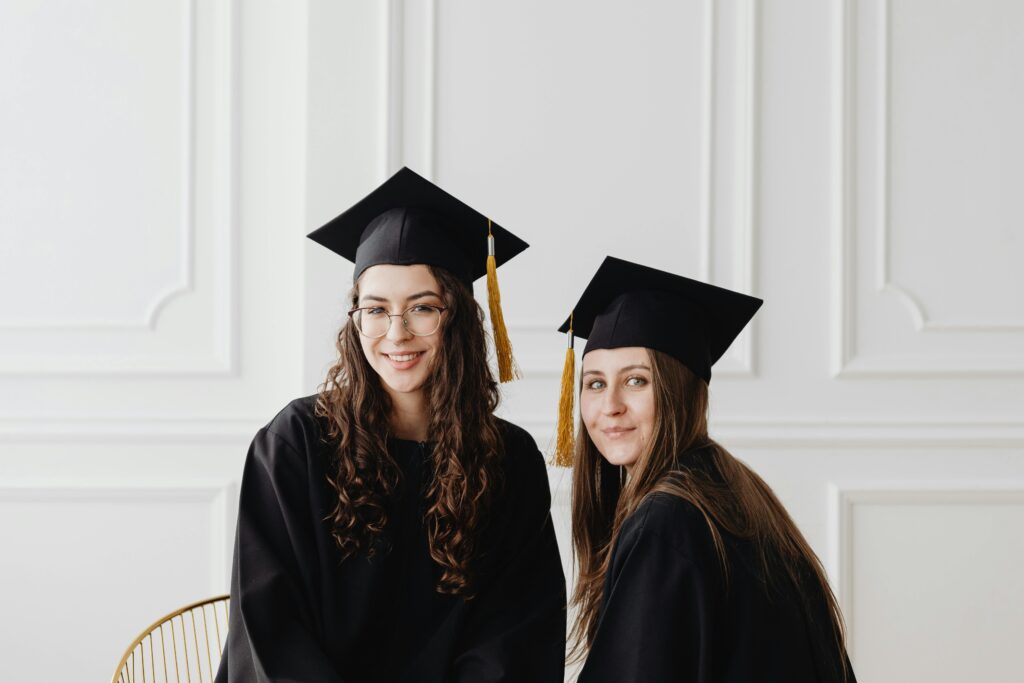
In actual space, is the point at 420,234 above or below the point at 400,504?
above

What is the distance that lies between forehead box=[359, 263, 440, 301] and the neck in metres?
0.28

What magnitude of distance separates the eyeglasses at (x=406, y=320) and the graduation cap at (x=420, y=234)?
0.35 ft

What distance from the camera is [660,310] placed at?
196cm

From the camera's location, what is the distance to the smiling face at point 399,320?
6.64 ft

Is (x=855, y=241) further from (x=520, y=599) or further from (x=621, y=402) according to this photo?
(x=520, y=599)

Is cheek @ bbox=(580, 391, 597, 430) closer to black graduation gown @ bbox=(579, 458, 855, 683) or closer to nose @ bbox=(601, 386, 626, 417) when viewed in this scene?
nose @ bbox=(601, 386, 626, 417)

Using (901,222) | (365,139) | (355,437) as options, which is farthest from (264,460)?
(901,222)

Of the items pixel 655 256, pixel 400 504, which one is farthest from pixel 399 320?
pixel 655 256

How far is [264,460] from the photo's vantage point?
2031 mm

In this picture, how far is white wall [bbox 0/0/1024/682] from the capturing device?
122 inches

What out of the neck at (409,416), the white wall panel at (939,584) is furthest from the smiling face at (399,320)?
the white wall panel at (939,584)

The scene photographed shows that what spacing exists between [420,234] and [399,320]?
21cm

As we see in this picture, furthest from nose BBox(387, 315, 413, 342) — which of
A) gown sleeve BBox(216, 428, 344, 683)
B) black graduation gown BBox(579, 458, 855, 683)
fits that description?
black graduation gown BBox(579, 458, 855, 683)

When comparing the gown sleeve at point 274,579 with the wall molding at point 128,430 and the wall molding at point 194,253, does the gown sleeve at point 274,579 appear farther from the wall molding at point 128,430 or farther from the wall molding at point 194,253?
the wall molding at point 194,253
